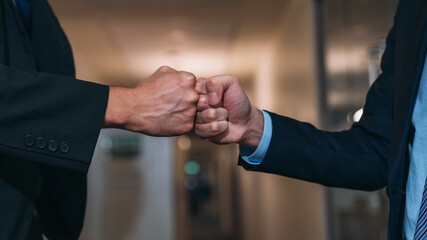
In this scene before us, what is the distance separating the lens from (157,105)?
3.87 ft

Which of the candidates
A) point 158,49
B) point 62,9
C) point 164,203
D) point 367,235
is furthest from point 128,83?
point 367,235

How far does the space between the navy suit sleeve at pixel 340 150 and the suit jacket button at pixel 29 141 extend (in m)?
0.62

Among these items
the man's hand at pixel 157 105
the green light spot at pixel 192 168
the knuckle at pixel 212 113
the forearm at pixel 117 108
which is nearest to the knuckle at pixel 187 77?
the man's hand at pixel 157 105

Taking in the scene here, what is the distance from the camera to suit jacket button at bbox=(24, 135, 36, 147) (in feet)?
3.05

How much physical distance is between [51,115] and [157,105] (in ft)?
1.00

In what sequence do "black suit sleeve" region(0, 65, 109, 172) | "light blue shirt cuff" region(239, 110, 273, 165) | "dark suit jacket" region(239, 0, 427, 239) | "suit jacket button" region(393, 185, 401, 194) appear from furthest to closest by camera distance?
"light blue shirt cuff" region(239, 110, 273, 165) < "dark suit jacket" region(239, 0, 427, 239) < "suit jacket button" region(393, 185, 401, 194) < "black suit sleeve" region(0, 65, 109, 172)

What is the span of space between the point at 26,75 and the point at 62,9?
368 cm

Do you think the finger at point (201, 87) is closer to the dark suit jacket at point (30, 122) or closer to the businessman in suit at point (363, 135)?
the businessman in suit at point (363, 135)

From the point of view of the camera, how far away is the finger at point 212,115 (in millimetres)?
1295

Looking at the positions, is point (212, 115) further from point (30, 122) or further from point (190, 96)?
point (30, 122)

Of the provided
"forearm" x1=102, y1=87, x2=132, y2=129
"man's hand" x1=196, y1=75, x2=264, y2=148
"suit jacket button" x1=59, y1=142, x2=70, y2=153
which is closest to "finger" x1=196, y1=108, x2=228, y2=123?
"man's hand" x1=196, y1=75, x2=264, y2=148

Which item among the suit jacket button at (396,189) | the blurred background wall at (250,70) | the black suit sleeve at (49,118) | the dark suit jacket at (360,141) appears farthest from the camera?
the blurred background wall at (250,70)

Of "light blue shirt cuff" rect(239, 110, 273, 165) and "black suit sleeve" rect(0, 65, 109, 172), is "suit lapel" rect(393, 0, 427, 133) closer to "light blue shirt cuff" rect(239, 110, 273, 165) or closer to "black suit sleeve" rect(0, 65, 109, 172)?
"light blue shirt cuff" rect(239, 110, 273, 165)

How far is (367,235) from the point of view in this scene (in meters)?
2.43
